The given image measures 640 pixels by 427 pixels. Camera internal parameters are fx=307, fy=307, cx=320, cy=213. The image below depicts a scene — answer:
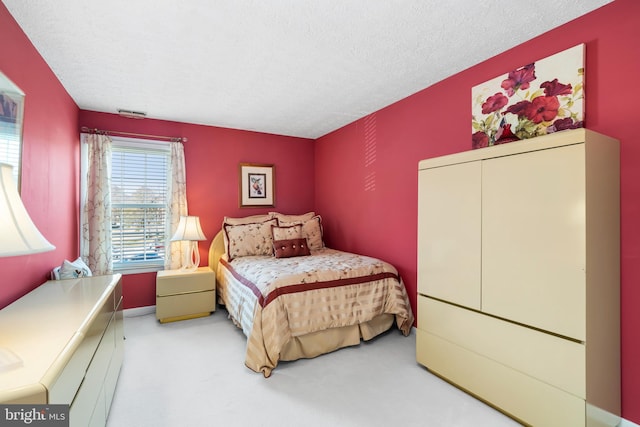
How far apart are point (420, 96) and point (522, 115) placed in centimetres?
110

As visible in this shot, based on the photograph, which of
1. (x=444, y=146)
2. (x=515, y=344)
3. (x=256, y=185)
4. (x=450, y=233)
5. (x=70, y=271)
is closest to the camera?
(x=515, y=344)

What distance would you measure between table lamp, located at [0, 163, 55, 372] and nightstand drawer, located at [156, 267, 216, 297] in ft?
8.02

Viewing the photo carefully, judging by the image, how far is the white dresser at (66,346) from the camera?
3.26ft

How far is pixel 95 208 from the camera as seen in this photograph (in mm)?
3566

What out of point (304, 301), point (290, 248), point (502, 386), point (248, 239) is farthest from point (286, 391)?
point (248, 239)

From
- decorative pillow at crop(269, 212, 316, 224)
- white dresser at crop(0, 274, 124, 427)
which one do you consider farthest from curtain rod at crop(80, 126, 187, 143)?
white dresser at crop(0, 274, 124, 427)

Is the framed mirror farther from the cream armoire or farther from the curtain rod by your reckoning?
the cream armoire

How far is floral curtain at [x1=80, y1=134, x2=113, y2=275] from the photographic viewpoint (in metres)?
3.52

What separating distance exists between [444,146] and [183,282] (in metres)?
3.20

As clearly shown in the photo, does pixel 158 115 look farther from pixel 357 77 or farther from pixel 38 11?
pixel 357 77

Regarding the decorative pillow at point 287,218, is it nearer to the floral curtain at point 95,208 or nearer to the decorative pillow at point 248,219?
the decorative pillow at point 248,219

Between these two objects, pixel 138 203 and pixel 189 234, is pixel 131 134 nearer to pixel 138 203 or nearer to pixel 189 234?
pixel 138 203

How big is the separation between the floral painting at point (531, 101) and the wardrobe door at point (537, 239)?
44 cm

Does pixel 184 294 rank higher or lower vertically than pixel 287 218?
lower
